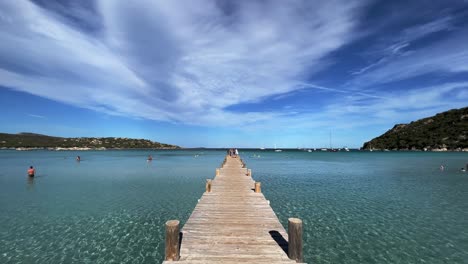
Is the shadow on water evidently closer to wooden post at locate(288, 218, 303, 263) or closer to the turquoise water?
wooden post at locate(288, 218, 303, 263)

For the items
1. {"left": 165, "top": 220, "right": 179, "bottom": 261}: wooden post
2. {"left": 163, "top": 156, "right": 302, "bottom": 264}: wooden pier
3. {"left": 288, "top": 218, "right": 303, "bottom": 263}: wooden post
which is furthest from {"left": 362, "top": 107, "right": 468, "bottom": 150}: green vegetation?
{"left": 165, "top": 220, "right": 179, "bottom": 261}: wooden post

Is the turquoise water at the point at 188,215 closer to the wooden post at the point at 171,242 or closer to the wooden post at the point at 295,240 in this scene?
the wooden post at the point at 295,240

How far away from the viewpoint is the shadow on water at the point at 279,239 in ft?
27.3

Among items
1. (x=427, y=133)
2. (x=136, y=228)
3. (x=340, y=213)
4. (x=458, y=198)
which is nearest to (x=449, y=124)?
(x=427, y=133)

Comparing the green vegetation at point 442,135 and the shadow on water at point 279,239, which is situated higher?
the green vegetation at point 442,135

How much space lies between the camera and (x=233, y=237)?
30.6ft

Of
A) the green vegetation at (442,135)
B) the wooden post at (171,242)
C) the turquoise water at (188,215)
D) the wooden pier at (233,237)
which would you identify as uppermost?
the green vegetation at (442,135)

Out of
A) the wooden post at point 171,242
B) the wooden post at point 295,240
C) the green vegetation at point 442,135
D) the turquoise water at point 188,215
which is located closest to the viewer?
the wooden post at point 171,242

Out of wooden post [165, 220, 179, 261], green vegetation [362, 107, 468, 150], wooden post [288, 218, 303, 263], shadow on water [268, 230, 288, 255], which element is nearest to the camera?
wooden post [165, 220, 179, 261]

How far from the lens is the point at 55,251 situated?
10.9m

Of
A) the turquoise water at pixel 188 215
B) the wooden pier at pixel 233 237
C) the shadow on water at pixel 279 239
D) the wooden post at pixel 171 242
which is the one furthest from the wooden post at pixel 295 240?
the wooden post at pixel 171 242

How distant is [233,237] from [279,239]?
1.83 meters

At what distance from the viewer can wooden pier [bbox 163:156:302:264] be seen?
24.2ft

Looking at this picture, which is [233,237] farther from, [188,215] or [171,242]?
[188,215]
